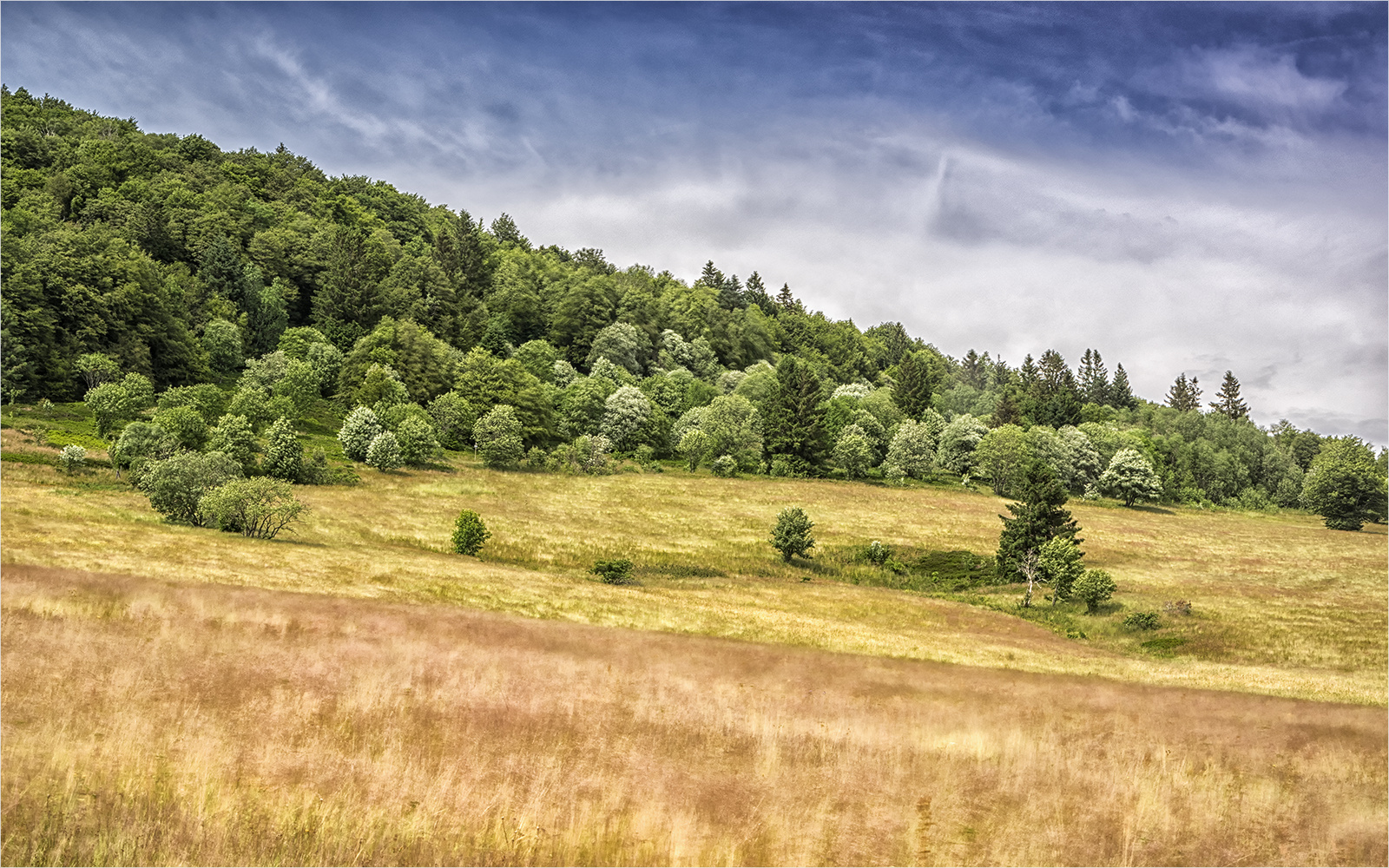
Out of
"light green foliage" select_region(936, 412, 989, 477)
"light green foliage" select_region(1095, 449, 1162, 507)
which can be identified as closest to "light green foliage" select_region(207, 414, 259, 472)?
"light green foliage" select_region(936, 412, 989, 477)

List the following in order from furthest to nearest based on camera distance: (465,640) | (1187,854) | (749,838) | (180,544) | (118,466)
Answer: (118,466), (180,544), (465,640), (1187,854), (749,838)

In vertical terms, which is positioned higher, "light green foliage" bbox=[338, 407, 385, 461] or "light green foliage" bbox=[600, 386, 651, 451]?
"light green foliage" bbox=[600, 386, 651, 451]

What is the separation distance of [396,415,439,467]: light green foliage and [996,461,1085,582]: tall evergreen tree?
4765 cm

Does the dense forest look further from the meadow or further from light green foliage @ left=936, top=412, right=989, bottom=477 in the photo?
the meadow

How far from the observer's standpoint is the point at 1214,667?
1081 inches

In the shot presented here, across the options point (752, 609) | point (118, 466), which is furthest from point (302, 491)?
point (752, 609)

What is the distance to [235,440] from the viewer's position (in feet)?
172

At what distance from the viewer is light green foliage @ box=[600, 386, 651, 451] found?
91.8 metres

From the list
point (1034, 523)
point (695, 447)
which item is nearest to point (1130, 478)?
point (695, 447)

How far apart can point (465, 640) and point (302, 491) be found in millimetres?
43825

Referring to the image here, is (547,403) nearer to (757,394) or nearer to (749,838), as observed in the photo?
(757,394)

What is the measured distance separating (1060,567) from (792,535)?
49.4 feet

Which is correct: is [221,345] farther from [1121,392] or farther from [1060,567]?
[1121,392]

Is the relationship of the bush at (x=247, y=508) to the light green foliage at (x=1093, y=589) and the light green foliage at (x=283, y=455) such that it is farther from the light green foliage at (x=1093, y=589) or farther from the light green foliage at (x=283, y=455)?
the light green foliage at (x=1093, y=589)
